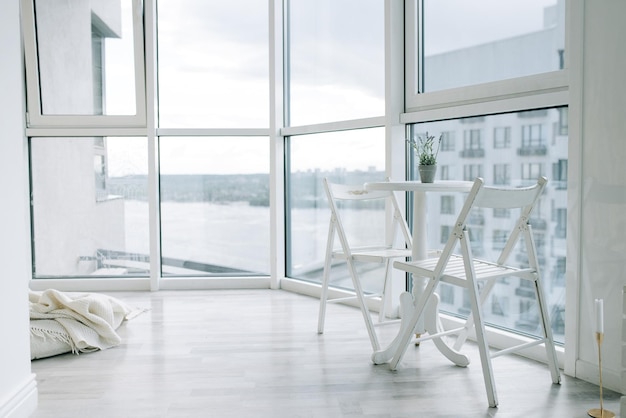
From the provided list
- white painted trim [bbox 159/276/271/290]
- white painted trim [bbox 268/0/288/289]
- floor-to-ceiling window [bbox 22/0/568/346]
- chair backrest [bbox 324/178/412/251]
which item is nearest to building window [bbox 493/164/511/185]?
chair backrest [bbox 324/178/412/251]

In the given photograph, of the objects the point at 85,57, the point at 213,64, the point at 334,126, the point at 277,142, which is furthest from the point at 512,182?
the point at 85,57

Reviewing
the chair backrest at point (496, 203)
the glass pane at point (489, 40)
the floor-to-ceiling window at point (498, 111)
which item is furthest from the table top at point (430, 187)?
the glass pane at point (489, 40)

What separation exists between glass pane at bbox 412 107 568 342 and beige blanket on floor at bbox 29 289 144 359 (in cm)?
190

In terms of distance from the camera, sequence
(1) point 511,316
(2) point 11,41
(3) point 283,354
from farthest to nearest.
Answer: (1) point 511,316
(3) point 283,354
(2) point 11,41

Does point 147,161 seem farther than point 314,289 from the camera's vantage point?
Yes

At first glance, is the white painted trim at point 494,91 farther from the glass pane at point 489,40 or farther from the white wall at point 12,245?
the white wall at point 12,245

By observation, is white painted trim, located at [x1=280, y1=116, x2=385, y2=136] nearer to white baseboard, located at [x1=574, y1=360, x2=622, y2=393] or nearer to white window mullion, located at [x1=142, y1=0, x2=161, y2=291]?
white window mullion, located at [x1=142, y1=0, x2=161, y2=291]

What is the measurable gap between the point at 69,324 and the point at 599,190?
2535mm

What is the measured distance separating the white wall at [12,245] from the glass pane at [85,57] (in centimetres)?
234

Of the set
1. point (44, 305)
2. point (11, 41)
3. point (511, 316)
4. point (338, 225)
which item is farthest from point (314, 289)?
point (11, 41)

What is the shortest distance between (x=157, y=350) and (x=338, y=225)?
1.11 metres

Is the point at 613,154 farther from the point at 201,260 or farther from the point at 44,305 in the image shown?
the point at 201,260

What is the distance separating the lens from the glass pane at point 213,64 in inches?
177

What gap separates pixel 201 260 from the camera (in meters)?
4.66
